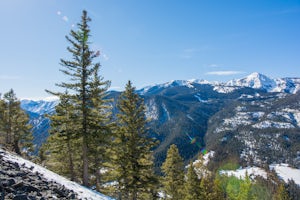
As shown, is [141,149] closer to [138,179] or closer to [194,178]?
[138,179]

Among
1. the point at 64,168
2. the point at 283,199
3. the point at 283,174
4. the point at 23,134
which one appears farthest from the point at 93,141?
the point at 283,174

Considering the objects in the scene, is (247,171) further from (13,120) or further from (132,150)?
(132,150)

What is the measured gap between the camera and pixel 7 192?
8273mm

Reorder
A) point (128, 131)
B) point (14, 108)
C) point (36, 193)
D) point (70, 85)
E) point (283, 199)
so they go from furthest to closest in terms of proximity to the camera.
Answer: point (283, 199) < point (14, 108) < point (128, 131) < point (70, 85) < point (36, 193)

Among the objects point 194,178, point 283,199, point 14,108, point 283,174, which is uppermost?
point 14,108

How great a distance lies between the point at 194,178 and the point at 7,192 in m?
28.1

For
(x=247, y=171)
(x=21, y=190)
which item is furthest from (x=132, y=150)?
(x=247, y=171)

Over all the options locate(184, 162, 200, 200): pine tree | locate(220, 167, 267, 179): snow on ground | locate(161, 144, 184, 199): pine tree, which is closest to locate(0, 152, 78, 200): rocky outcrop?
locate(161, 144, 184, 199): pine tree

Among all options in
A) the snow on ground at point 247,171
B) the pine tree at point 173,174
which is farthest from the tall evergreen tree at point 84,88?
the snow on ground at point 247,171

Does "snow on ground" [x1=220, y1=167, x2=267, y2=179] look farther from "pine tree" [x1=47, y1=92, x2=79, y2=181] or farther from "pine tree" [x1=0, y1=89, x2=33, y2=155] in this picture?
"pine tree" [x1=47, y1=92, x2=79, y2=181]

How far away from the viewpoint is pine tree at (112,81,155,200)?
64.3 feet

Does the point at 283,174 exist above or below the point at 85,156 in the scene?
below

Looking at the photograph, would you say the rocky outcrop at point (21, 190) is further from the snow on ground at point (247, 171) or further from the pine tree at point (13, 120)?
the snow on ground at point (247, 171)

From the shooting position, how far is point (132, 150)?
64.8 feet
